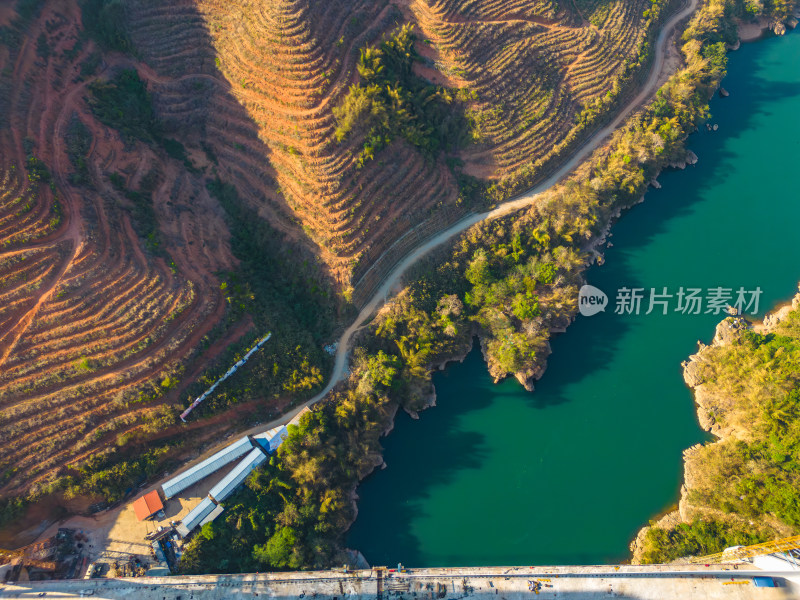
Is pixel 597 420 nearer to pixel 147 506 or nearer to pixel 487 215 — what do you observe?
pixel 487 215

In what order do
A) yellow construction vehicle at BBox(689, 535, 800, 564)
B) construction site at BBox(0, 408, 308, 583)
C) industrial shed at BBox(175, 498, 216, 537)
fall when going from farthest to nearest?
industrial shed at BBox(175, 498, 216, 537) < construction site at BBox(0, 408, 308, 583) < yellow construction vehicle at BBox(689, 535, 800, 564)

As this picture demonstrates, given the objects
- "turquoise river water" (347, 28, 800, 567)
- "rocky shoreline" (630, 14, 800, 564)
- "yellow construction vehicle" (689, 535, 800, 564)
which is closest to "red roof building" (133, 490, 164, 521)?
"turquoise river water" (347, 28, 800, 567)

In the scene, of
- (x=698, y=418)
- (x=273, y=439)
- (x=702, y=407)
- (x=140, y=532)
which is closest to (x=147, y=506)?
(x=140, y=532)

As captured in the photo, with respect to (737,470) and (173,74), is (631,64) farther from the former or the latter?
(173,74)

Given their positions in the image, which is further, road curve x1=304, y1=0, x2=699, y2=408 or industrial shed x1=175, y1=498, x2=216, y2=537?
road curve x1=304, y1=0, x2=699, y2=408

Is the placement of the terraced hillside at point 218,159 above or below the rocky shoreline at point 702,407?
above

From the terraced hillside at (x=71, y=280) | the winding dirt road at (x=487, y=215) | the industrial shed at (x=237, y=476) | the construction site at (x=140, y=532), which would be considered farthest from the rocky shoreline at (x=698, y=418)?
the terraced hillside at (x=71, y=280)

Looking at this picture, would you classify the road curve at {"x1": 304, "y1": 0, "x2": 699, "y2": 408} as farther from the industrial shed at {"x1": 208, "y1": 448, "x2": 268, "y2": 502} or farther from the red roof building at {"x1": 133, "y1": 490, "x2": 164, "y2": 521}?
the red roof building at {"x1": 133, "y1": 490, "x2": 164, "y2": 521}

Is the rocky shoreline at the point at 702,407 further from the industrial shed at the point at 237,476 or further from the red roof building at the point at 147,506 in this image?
the red roof building at the point at 147,506
